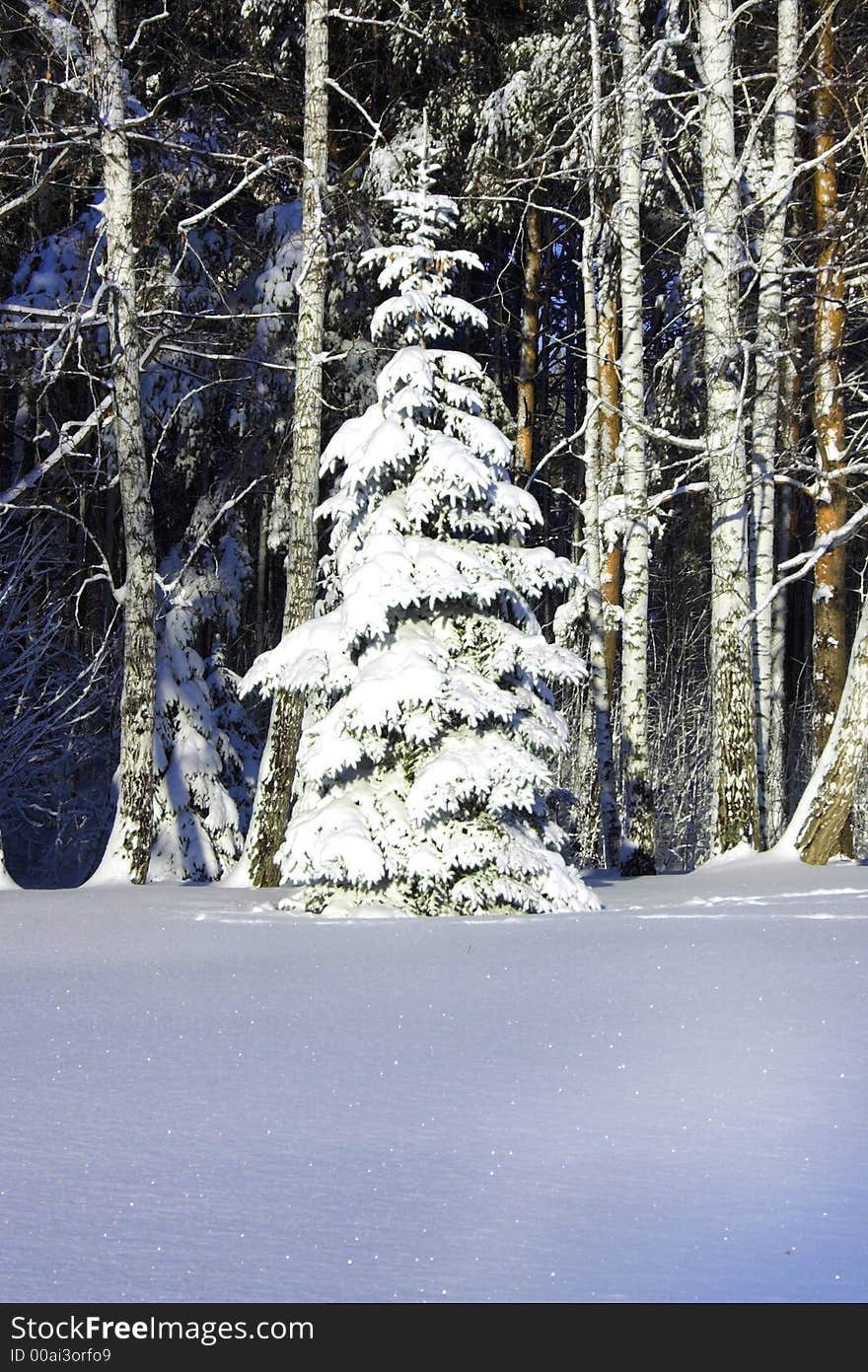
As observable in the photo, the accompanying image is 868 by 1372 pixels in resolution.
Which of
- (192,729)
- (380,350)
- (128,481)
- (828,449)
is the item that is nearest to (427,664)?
(128,481)

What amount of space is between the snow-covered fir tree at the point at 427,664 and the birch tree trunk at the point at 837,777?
111 inches

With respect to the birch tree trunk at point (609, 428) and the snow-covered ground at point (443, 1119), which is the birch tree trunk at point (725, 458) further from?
the snow-covered ground at point (443, 1119)

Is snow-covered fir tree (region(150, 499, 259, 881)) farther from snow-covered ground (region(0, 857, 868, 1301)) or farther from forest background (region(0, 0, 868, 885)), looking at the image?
snow-covered ground (region(0, 857, 868, 1301))

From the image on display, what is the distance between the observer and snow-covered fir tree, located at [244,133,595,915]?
33.1ft

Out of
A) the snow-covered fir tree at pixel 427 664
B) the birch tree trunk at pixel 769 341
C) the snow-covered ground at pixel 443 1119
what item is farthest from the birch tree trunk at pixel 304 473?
the snow-covered ground at pixel 443 1119

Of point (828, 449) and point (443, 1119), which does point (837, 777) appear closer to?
point (828, 449)

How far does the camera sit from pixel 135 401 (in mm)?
14141

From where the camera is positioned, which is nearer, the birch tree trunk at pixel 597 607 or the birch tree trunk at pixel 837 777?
the birch tree trunk at pixel 837 777

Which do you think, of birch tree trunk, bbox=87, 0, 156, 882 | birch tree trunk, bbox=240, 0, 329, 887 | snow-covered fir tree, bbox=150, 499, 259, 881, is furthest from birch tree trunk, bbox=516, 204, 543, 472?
birch tree trunk, bbox=87, 0, 156, 882

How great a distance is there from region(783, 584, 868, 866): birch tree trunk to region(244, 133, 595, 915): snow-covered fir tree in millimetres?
2821

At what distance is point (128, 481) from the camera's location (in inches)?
553

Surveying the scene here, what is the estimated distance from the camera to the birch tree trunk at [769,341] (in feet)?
46.5
